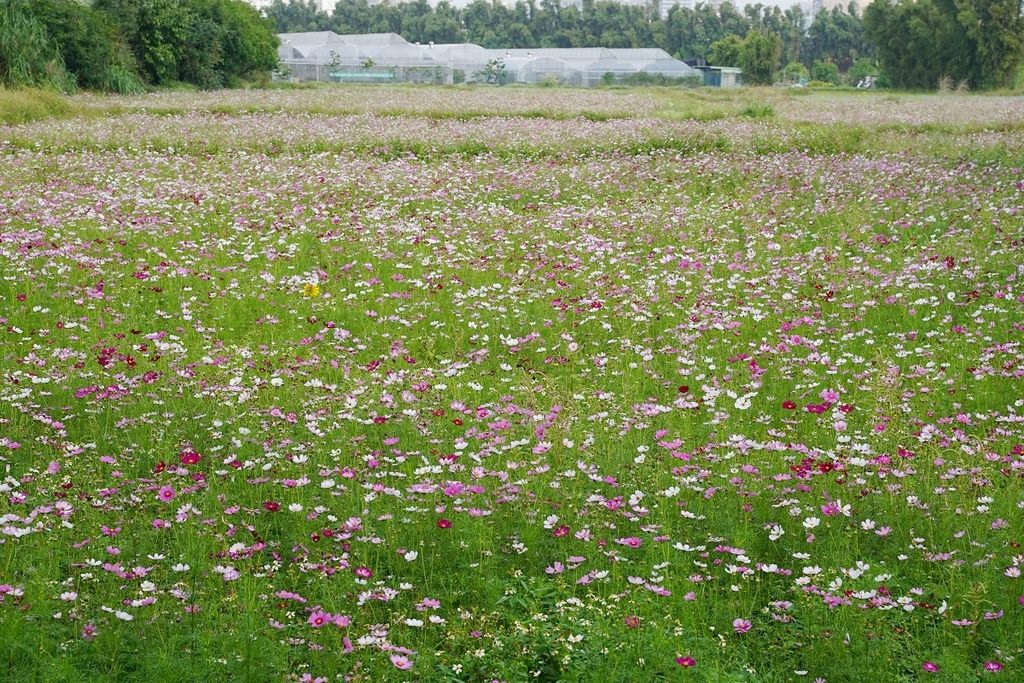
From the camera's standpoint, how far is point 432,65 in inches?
3027

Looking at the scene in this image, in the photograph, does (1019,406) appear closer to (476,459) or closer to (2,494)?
(476,459)

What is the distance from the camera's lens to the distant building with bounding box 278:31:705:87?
249ft

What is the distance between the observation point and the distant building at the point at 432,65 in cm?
7581

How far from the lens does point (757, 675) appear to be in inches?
140

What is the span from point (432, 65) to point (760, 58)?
2618cm

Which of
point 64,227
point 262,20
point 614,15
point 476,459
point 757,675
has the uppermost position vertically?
point 614,15

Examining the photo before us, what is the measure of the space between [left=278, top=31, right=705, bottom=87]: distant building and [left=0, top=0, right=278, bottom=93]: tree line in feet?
82.0

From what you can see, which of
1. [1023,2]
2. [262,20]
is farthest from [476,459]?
[1023,2]

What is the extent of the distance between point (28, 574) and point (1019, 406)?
557 centimetres

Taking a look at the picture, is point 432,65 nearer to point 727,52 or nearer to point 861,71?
point 727,52

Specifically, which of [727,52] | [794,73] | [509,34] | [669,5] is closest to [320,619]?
[727,52]

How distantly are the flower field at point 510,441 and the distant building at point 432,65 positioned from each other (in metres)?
67.2

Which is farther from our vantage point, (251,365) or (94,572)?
(251,365)

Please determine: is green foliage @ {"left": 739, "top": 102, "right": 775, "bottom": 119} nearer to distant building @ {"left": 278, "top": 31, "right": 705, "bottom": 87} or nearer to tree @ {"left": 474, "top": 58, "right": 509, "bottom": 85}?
distant building @ {"left": 278, "top": 31, "right": 705, "bottom": 87}
